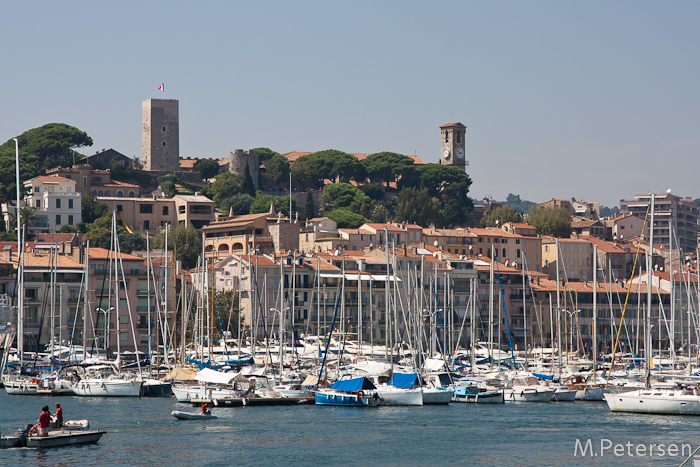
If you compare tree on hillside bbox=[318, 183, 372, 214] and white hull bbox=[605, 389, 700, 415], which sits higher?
tree on hillside bbox=[318, 183, 372, 214]

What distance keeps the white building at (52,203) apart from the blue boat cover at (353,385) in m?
55.5

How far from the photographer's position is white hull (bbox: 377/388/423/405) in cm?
4512

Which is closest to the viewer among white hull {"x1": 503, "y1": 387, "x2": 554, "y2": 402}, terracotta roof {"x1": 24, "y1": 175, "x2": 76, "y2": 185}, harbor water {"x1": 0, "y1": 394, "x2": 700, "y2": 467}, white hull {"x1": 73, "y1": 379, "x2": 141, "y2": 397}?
harbor water {"x1": 0, "y1": 394, "x2": 700, "y2": 467}

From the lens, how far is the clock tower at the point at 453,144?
14775 centimetres

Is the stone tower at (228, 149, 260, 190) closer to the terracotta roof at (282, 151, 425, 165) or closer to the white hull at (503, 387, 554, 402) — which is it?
the terracotta roof at (282, 151, 425, 165)

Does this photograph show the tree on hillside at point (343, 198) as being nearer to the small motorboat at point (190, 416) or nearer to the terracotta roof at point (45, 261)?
the terracotta roof at point (45, 261)

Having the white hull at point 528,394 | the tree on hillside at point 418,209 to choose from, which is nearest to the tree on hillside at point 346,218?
the tree on hillside at point 418,209

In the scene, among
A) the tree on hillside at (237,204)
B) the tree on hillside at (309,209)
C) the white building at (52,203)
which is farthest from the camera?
the tree on hillside at (309,209)

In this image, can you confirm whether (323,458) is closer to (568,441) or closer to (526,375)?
(568,441)

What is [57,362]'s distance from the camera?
179ft

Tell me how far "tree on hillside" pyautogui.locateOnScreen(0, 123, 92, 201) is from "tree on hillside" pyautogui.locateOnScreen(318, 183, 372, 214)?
984 inches

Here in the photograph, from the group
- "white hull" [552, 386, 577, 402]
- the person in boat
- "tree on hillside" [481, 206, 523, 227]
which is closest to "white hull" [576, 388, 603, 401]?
"white hull" [552, 386, 577, 402]

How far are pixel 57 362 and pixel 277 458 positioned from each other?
2309cm

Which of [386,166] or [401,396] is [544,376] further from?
[386,166]
